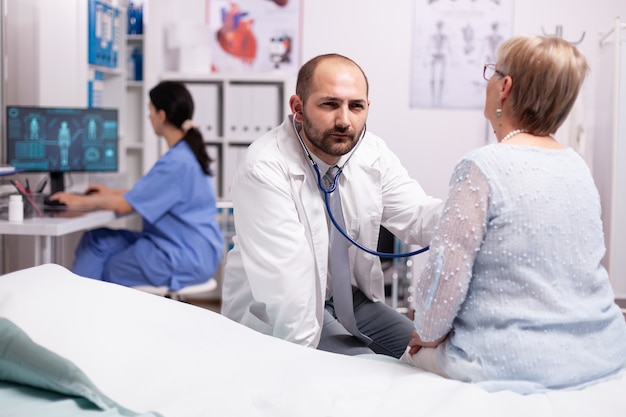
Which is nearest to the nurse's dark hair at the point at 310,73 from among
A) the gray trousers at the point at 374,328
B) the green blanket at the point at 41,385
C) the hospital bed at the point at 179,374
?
the gray trousers at the point at 374,328

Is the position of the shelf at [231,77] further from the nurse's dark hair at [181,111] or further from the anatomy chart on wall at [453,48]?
the nurse's dark hair at [181,111]

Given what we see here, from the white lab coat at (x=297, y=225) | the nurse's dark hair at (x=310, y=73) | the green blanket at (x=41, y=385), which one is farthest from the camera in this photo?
the nurse's dark hair at (x=310, y=73)

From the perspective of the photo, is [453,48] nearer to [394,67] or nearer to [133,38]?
[394,67]

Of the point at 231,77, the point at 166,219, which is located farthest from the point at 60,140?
the point at 231,77

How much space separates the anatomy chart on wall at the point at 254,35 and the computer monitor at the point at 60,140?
1371 millimetres

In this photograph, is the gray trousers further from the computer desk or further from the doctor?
the computer desk

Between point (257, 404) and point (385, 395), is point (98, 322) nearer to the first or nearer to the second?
point (257, 404)

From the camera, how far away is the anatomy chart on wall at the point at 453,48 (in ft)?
15.8

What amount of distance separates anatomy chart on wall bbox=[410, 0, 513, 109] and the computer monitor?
2007 millimetres

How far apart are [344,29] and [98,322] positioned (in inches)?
148

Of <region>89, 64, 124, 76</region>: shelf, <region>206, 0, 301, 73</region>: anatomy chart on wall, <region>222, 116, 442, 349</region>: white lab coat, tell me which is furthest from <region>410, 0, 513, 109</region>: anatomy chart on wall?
<region>222, 116, 442, 349</region>: white lab coat

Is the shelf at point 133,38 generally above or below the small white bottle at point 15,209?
above

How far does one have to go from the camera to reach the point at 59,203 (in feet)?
10.9

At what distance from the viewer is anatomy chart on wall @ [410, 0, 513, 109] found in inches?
190
